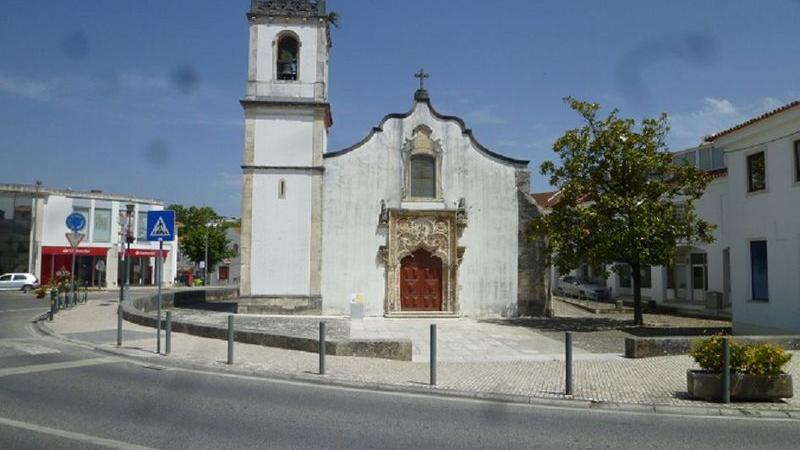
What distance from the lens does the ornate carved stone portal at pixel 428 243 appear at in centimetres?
2403

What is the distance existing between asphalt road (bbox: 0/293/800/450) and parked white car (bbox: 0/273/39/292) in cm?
3747

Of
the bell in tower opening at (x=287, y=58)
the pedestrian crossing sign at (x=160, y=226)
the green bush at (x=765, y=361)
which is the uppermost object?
the bell in tower opening at (x=287, y=58)

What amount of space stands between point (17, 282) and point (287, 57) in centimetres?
2942

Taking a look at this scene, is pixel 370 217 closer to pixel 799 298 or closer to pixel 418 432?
pixel 799 298

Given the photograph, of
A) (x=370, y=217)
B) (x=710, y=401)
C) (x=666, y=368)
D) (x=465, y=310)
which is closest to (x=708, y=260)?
(x=465, y=310)

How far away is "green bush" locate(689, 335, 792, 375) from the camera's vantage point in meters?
9.21

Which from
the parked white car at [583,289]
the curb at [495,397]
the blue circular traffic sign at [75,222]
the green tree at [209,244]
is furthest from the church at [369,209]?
the green tree at [209,244]

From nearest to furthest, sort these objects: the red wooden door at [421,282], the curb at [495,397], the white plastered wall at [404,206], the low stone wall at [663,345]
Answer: the curb at [495,397] → the low stone wall at [663,345] → the white plastered wall at [404,206] → the red wooden door at [421,282]

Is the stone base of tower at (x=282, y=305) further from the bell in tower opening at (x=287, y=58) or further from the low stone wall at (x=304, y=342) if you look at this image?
the bell in tower opening at (x=287, y=58)

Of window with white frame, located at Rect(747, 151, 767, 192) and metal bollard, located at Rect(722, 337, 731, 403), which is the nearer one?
metal bollard, located at Rect(722, 337, 731, 403)

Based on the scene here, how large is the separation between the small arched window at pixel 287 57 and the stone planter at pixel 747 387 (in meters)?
19.8

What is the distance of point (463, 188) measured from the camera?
80.8 ft

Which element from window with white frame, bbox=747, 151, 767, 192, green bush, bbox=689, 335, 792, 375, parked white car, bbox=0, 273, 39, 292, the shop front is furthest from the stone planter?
the shop front

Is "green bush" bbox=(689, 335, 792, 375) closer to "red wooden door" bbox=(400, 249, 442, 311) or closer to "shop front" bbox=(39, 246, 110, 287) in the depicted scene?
"red wooden door" bbox=(400, 249, 442, 311)
